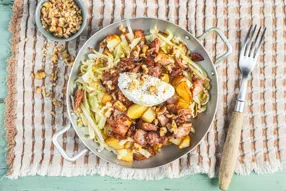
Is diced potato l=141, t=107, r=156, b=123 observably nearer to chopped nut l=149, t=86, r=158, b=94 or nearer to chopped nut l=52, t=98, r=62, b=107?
chopped nut l=149, t=86, r=158, b=94

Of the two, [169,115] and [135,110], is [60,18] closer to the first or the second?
[135,110]

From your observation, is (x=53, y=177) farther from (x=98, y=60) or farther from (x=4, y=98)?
(x=98, y=60)

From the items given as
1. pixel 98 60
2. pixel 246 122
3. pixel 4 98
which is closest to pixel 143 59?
pixel 98 60

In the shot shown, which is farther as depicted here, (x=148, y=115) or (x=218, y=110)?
(x=218, y=110)

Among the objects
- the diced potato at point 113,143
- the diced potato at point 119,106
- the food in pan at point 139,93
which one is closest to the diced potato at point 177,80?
the food in pan at point 139,93

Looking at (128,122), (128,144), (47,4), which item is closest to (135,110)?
(128,122)

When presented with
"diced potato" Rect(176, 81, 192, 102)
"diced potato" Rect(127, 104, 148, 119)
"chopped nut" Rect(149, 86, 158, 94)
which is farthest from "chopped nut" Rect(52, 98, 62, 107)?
"diced potato" Rect(176, 81, 192, 102)
